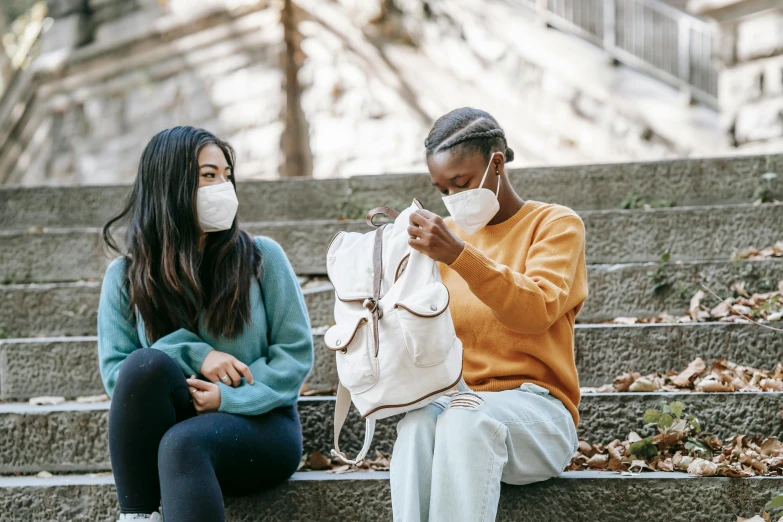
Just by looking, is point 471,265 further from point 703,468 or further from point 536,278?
point 703,468

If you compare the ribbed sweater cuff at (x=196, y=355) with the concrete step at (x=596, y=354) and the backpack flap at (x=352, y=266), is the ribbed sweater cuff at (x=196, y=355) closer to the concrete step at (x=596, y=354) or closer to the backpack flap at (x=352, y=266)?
the backpack flap at (x=352, y=266)

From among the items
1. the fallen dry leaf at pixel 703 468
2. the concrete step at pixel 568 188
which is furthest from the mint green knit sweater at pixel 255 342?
the concrete step at pixel 568 188

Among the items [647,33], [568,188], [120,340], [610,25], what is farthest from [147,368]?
[647,33]

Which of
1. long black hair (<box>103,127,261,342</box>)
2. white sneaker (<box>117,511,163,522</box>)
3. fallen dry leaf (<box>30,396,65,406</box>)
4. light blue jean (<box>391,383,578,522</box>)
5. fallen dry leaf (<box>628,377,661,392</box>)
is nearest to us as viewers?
light blue jean (<box>391,383,578,522</box>)

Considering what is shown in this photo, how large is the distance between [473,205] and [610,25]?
20.2 feet

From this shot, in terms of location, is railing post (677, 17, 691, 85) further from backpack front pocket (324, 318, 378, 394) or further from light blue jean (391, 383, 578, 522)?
backpack front pocket (324, 318, 378, 394)

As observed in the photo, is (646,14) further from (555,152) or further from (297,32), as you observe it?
(297,32)

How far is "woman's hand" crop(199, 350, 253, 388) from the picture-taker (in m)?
2.74

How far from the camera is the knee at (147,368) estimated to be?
254cm

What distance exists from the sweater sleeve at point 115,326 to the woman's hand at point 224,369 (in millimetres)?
280

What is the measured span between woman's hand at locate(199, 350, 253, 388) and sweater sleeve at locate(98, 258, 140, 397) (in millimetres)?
280

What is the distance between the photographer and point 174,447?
2457 mm

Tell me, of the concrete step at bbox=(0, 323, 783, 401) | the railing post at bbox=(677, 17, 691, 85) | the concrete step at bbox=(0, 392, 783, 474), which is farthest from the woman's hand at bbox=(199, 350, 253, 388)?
the railing post at bbox=(677, 17, 691, 85)

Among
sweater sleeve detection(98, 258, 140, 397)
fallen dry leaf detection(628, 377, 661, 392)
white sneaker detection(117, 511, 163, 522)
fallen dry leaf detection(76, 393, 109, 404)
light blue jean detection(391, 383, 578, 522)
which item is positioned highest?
sweater sleeve detection(98, 258, 140, 397)
